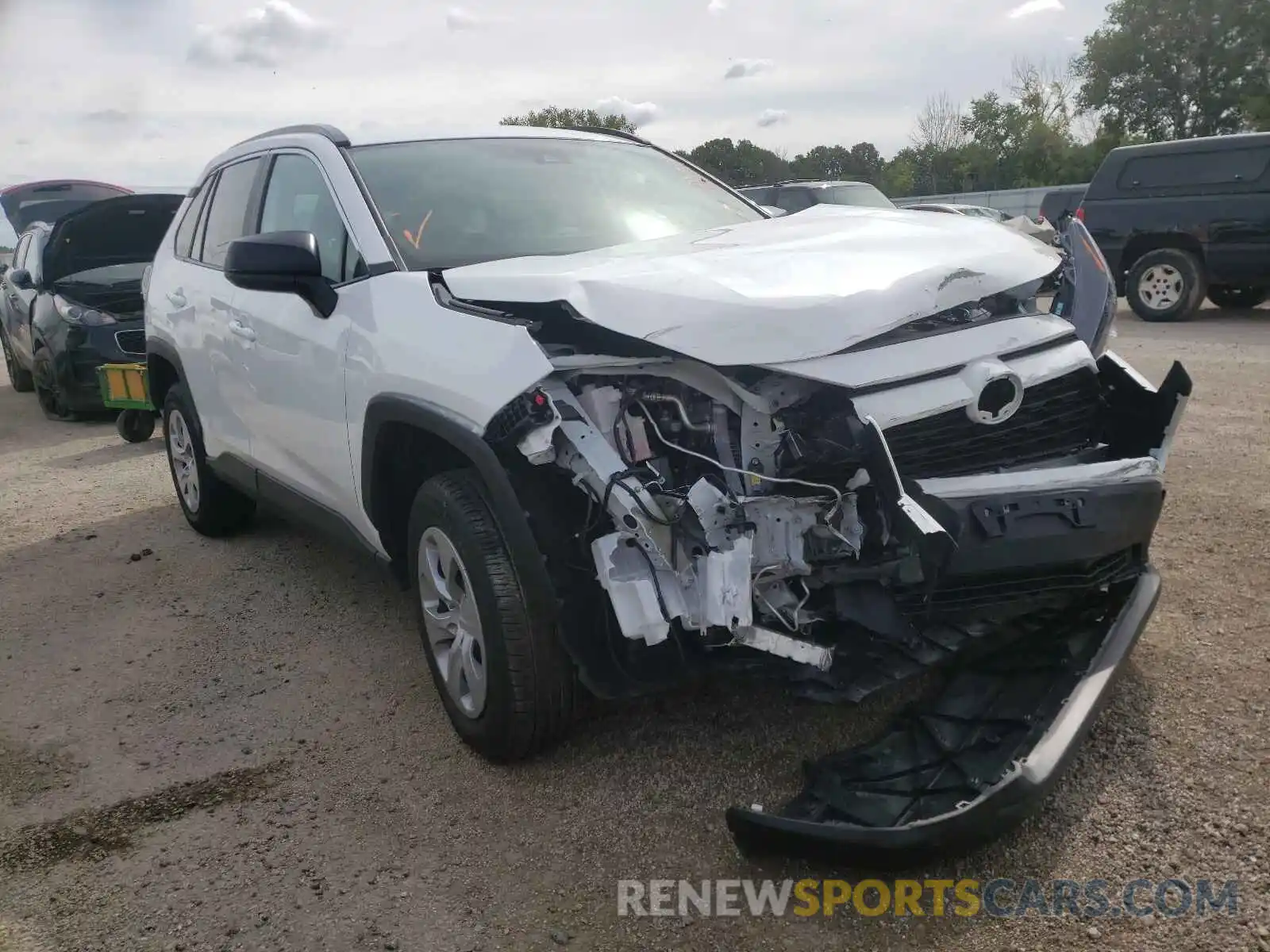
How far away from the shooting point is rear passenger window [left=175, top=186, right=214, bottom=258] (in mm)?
5035

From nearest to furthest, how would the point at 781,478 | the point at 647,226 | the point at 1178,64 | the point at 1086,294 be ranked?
the point at 781,478
the point at 1086,294
the point at 647,226
the point at 1178,64

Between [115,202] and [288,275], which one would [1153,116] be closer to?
[115,202]

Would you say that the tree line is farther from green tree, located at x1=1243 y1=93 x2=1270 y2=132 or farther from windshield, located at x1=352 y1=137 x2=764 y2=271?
windshield, located at x1=352 y1=137 x2=764 y2=271

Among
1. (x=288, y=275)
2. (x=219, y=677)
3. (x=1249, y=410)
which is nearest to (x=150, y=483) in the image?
(x=219, y=677)

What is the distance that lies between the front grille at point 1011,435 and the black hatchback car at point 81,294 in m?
7.73

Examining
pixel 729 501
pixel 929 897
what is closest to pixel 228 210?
pixel 729 501

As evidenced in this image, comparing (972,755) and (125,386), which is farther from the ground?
(125,386)

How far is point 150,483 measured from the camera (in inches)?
267

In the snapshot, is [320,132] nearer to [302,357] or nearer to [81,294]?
[302,357]

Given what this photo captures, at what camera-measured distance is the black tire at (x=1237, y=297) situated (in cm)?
1218

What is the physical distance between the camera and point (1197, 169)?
11.4 m

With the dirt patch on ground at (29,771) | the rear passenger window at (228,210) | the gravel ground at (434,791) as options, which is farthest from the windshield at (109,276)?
the dirt patch on ground at (29,771)

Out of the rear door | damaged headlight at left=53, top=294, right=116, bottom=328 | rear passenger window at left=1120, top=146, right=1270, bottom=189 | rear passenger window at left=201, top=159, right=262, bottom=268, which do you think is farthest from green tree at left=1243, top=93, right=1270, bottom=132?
the rear door

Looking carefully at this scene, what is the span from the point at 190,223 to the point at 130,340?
4312 mm
